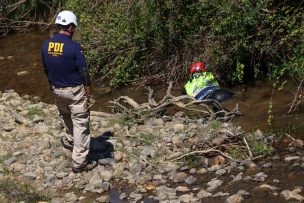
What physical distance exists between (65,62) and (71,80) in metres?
0.24

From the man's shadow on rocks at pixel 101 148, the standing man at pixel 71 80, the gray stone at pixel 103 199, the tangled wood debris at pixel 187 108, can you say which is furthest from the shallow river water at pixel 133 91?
the gray stone at pixel 103 199

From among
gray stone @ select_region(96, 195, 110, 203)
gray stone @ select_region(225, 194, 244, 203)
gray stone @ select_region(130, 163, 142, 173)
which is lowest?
Answer: gray stone @ select_region(96, 195, 110, 203)

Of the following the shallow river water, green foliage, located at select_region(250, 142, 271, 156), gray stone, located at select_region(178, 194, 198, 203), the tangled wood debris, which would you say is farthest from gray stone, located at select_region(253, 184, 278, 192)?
the tangled wood debris

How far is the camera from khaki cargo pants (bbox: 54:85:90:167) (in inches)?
270

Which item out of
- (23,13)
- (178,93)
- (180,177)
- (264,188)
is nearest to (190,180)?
(180,177)

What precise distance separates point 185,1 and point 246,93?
2119mm

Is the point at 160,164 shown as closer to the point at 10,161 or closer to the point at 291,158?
the point at 291,158

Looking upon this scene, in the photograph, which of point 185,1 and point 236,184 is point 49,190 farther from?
point 185,1

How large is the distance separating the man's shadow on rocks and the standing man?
28 cm

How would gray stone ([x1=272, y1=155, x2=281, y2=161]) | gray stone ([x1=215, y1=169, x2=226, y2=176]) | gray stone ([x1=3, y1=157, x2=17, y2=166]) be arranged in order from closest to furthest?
1. gray stone ([x1=215, y1=169, x2=226, y2=176])
2. gray stone ([x1=272, y1=155, x2=281, y2=161])
3. gray stone ([x1=3, y1=157, x2=17, y2=166])

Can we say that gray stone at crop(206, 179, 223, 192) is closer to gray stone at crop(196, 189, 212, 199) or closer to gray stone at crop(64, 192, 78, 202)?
gray stone at crop(196, 189, 212, 199)

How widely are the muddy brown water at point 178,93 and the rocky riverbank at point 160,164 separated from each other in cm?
4

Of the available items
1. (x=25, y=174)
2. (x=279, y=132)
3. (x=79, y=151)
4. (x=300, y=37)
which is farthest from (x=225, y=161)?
(x=300, y=37)

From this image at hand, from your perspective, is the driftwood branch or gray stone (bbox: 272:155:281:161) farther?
the driftwood branch
